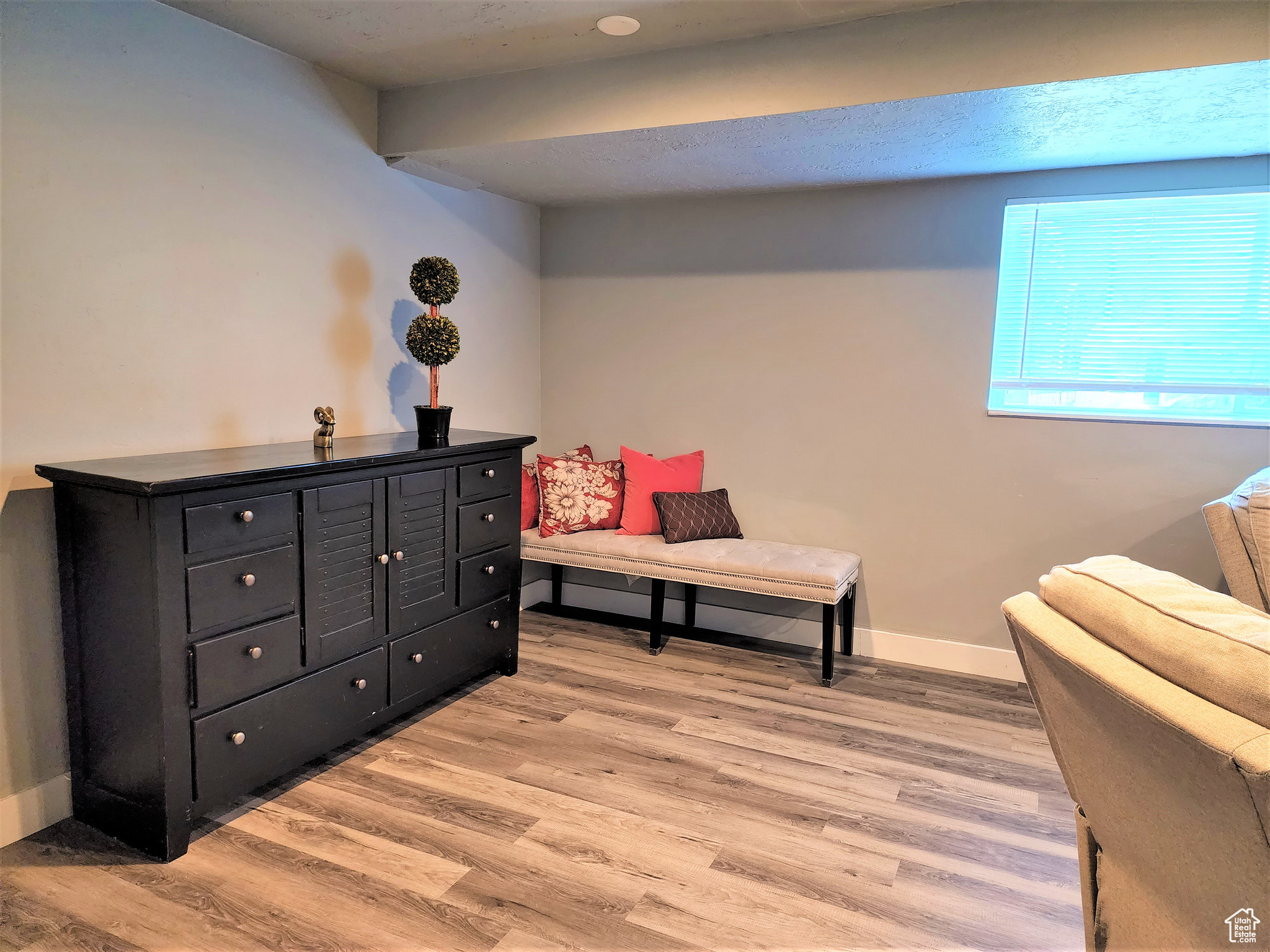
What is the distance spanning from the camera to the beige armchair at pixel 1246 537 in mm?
2447

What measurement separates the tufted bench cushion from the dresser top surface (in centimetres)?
85

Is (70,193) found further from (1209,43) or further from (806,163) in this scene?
(1209,43)

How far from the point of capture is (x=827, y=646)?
11.3 ft

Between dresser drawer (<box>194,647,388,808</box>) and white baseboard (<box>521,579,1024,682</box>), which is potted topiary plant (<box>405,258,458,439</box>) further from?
white baseboard (<box>521,579,1024,682</box>)

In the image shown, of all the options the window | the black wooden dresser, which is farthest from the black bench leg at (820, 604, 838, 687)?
the black wooden dresser

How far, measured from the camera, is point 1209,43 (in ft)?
6.91

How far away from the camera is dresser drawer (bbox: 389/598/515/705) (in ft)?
9.35

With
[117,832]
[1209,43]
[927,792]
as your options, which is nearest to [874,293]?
[1209,43]

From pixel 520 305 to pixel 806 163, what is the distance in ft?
5.55

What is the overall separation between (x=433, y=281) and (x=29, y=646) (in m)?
1.72

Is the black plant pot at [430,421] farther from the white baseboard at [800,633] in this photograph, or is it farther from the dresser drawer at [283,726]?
the white baseboard at [800,633]

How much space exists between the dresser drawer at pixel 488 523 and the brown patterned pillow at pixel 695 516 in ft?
2.46

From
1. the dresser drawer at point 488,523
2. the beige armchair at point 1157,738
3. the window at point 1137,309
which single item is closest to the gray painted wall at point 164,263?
the dresser drawer at point 488,523

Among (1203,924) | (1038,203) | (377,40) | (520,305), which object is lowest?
(1203,924)
